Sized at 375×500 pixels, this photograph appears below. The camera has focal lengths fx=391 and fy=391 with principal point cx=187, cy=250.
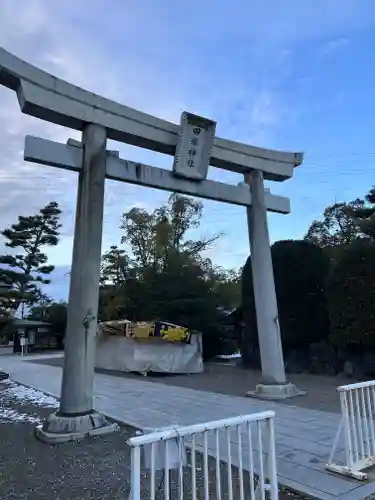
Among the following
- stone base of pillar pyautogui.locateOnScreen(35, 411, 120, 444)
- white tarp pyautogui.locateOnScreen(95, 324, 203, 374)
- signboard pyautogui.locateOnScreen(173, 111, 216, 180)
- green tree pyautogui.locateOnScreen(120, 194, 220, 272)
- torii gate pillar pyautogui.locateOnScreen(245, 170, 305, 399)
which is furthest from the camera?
green tree pyautogui.locateOnScreen(120, 194, 220, 272)

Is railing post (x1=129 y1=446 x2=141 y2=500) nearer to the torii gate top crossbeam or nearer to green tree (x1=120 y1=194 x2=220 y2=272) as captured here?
the torii gate top crossbeam

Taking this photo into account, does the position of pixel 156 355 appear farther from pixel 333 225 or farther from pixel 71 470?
pixel 333 225

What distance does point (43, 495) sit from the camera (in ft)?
9.42

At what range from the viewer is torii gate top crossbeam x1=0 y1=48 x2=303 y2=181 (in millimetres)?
4605

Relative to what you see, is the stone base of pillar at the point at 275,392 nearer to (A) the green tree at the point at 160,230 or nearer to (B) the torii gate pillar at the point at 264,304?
(B) the torii gate pillar at the point at 264,304

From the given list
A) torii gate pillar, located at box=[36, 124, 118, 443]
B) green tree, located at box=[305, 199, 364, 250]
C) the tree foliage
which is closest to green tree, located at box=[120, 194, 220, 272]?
the tree foliage

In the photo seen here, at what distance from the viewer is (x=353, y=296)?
841 centimetres

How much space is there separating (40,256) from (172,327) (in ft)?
53.6

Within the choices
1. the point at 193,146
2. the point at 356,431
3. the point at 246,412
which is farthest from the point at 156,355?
the point at 356,431

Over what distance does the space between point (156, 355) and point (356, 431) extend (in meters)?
7.67

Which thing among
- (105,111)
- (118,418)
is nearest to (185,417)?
(118,418)

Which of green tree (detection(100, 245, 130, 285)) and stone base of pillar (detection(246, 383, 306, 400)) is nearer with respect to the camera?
stone base of pillar (detection(246, 383, 306, 400))

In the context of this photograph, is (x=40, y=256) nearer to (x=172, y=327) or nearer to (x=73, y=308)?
(x=172, y=327)

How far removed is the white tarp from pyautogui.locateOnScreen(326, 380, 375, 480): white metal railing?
7.46 metres
